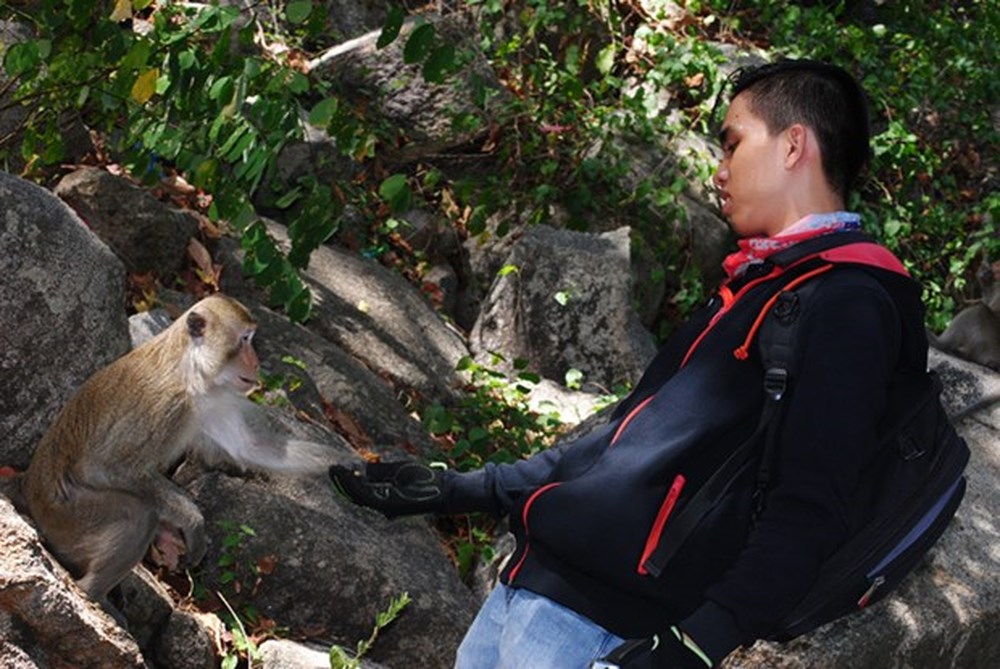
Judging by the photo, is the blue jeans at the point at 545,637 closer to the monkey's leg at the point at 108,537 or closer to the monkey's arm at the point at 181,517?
the monkey's leg at the point at 108,537

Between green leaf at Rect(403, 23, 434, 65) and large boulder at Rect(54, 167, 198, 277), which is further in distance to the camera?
large boulder at Rect(54, 167, 198, 277)

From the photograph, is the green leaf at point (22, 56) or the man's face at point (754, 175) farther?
the green leaf at point (22, 56)

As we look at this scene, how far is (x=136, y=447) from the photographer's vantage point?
3.96 metres

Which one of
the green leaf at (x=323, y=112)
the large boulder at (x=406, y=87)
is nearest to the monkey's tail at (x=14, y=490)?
the green leaf at (x=323, y=112)

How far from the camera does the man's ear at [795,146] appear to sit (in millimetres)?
2484

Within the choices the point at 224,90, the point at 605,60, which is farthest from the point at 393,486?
the point at 605,60

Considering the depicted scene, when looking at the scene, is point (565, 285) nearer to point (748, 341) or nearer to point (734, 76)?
point (734, 76)

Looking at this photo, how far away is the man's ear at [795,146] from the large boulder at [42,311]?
270 cm

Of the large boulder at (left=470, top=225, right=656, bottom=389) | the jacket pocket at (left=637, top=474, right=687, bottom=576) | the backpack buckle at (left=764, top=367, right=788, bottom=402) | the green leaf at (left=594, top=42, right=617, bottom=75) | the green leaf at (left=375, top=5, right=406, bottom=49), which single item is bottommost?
the large boulder at (left=470, top=225, right=656, bottom=389)

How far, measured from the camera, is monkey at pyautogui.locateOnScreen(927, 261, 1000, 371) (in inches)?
287

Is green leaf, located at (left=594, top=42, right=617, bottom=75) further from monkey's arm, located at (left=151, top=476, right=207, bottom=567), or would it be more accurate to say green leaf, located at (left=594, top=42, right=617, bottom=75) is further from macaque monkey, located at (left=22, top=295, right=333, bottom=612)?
monkey's arm, located at (left=151, top=476, right=207, bottom=567)

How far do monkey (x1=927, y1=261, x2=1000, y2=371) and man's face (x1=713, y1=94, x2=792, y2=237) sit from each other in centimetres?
500

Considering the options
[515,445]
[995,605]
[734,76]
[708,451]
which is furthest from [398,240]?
[708,451]

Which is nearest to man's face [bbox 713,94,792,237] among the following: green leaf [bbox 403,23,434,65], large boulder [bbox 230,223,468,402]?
green leaf [bbox 403,23,434,65]
